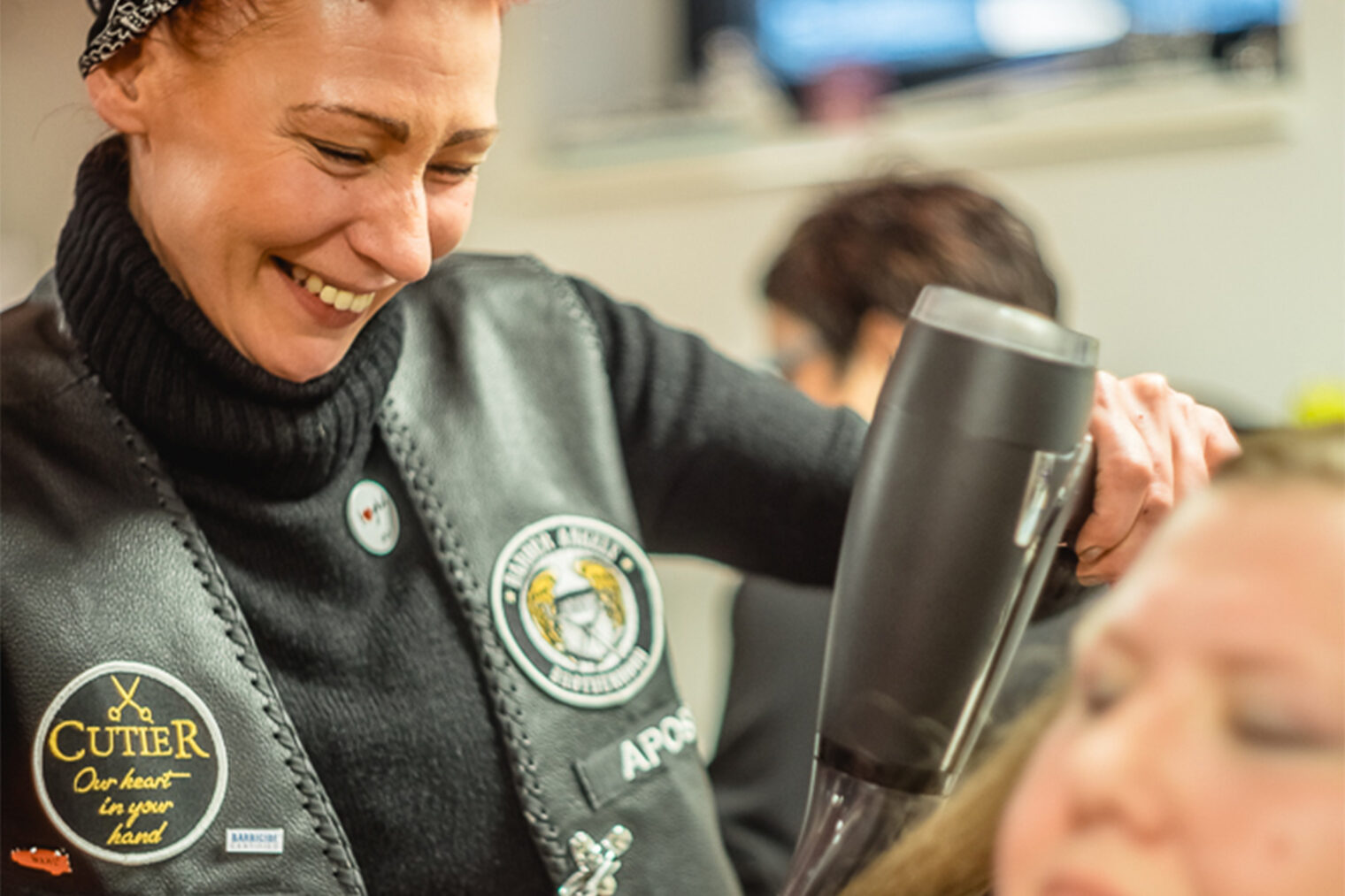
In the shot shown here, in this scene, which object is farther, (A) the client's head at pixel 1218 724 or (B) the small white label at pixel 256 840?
(B) the small white label at pixel 256 840

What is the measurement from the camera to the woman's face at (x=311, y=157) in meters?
0.73

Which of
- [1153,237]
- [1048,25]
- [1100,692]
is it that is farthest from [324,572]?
[1048,25]

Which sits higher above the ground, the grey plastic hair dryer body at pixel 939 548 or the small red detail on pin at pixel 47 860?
the grey plastic hair dryer body at pixel 939 548

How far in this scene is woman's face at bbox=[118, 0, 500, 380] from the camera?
0.73 m

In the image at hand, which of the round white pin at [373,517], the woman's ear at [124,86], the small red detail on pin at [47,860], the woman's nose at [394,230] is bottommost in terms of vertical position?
the small red detail on pin at [47,860]

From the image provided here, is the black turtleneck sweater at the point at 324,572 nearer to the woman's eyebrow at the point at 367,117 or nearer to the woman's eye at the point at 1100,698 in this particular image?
the woman's eyebrow at the point at 367,117

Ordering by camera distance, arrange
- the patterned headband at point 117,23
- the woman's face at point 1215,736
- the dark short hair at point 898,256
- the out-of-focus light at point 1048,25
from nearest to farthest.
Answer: the woman's face at point 1215,736, the patterned headband at point 117,23, the dark short hair at point 898,256, the out-of-focus light at point 1048,25

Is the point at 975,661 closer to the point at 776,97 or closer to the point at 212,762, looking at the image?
the point at 212,762

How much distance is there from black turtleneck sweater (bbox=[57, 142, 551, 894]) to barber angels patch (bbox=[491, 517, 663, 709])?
37 mm

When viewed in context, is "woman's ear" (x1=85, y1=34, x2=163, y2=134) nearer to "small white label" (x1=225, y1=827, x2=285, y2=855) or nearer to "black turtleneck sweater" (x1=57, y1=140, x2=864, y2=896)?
"black turtleneck sweater" (x1=57, y1=140, x2=864, y2=896)

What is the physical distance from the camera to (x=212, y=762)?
753 millimetres

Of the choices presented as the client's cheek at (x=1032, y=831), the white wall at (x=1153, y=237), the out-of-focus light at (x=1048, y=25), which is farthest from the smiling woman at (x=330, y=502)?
the out-of-focus light at (x=1048, y=25)

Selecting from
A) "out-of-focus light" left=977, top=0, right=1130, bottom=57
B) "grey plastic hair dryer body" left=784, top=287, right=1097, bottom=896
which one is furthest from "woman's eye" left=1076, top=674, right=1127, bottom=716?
"out-of-focus light" left=977, top=0, right=1130, bottom=57

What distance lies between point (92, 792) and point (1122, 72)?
84.1 inches
